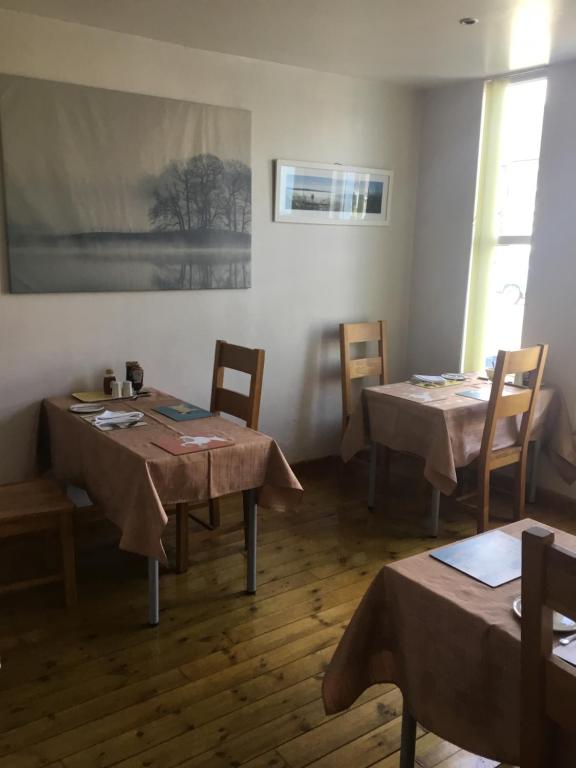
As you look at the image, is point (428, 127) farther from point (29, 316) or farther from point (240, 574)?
point (240, 574)

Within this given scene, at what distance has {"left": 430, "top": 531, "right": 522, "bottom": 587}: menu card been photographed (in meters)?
1.46

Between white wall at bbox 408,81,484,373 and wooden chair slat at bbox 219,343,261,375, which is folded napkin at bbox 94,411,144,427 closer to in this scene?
wooden chair slat at bbox 219,343,261,375

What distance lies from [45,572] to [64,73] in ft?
7.08

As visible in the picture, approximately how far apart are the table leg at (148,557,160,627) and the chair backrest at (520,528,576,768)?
1.48m

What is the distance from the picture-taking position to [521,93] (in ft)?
11.9

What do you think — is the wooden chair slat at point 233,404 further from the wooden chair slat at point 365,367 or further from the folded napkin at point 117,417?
the wooden chair slat at point 365,367

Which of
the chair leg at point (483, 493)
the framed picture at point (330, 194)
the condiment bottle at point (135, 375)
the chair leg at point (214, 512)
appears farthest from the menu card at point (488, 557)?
the framed picture at point (330, 194)

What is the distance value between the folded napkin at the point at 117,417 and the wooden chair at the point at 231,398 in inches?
15.9

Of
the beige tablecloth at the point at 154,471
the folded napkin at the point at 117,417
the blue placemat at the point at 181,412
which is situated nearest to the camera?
the beige tablecloth at the point at 154,471

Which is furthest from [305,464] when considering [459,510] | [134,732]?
[134,732]

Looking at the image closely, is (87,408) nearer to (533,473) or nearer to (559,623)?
(559,623)

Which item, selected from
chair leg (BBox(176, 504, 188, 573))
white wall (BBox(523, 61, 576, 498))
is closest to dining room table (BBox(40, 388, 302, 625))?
chair leg (BBox(176, 504, 188, 573))

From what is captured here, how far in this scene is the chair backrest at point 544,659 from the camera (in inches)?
40.8

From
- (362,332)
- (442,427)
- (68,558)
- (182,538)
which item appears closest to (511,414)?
(442,427)
